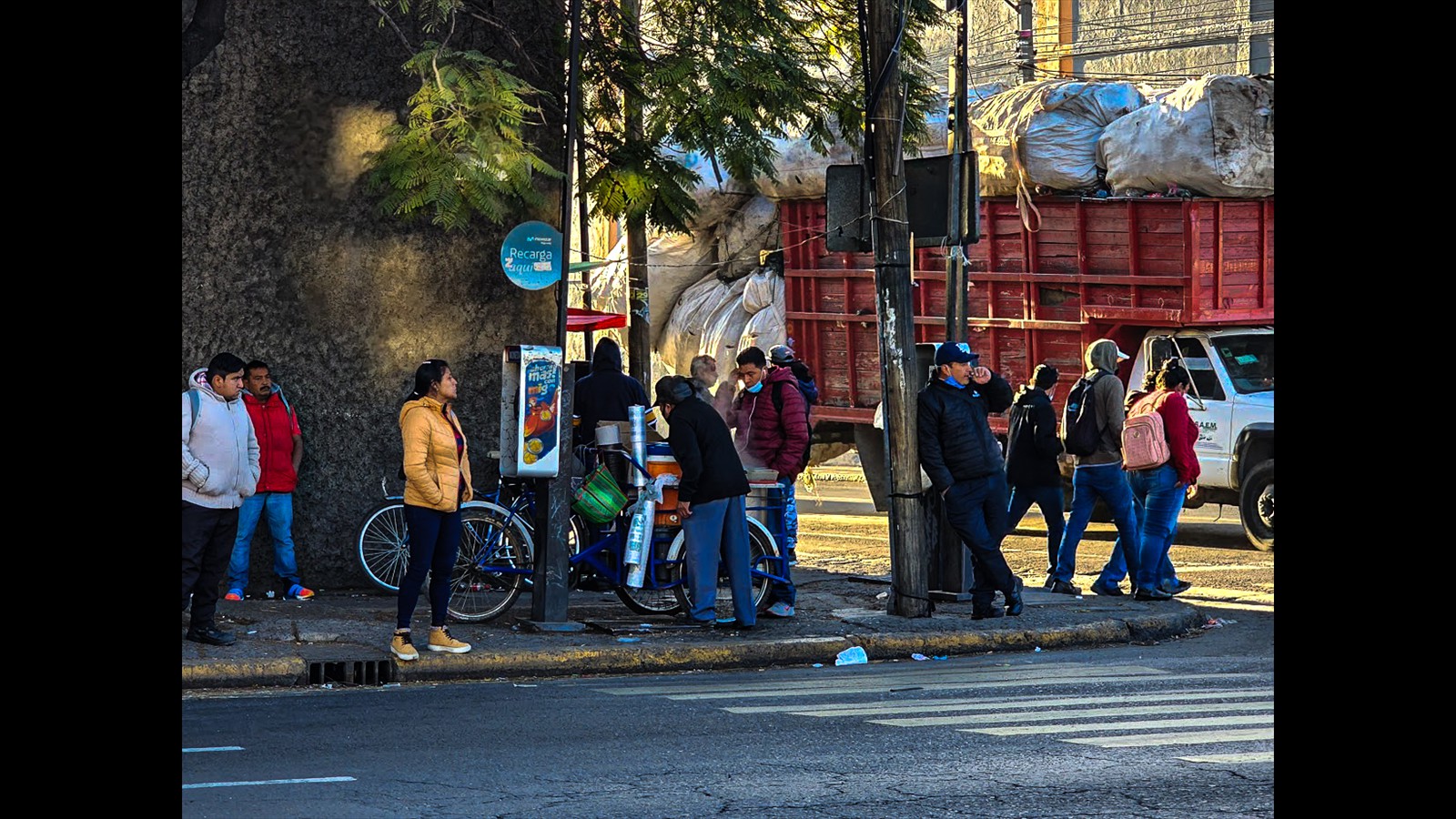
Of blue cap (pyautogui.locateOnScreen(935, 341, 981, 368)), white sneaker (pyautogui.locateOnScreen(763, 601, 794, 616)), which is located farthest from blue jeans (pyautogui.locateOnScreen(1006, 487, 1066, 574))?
white sneaker (pyautogui.locateOnScreen(763, 601, 794, 616))

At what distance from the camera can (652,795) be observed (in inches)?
242

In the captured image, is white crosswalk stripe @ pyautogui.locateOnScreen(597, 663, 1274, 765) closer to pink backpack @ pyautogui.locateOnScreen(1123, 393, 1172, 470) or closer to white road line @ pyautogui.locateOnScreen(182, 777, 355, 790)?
white road line @ pyautogui.locateOnScreen(182, 777, 355, 790)

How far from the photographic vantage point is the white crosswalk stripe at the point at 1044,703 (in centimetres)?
731

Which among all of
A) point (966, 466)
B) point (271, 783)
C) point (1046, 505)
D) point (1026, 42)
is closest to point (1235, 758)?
point (271, 783)

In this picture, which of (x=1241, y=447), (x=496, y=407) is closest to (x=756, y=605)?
(x=496, y=407)

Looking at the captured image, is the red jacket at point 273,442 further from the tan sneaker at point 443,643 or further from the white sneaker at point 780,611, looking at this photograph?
the white sneaker at point 780,611

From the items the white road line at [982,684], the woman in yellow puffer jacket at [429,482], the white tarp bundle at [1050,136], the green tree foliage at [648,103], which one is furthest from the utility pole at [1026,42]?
the woman in yellow puffer jacket at [429,482]

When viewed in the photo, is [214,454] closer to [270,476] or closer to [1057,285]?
[270,476]

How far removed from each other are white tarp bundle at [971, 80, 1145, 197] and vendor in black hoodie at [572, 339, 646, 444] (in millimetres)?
5787

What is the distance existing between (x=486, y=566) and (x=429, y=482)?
6.02ft

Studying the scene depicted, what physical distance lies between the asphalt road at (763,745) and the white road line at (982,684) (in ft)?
0.07

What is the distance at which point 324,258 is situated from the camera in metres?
12.4

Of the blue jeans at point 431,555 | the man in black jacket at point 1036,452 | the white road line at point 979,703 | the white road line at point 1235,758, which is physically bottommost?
the white road line at point 979,703

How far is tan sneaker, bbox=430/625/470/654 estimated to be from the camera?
983 centimetres
